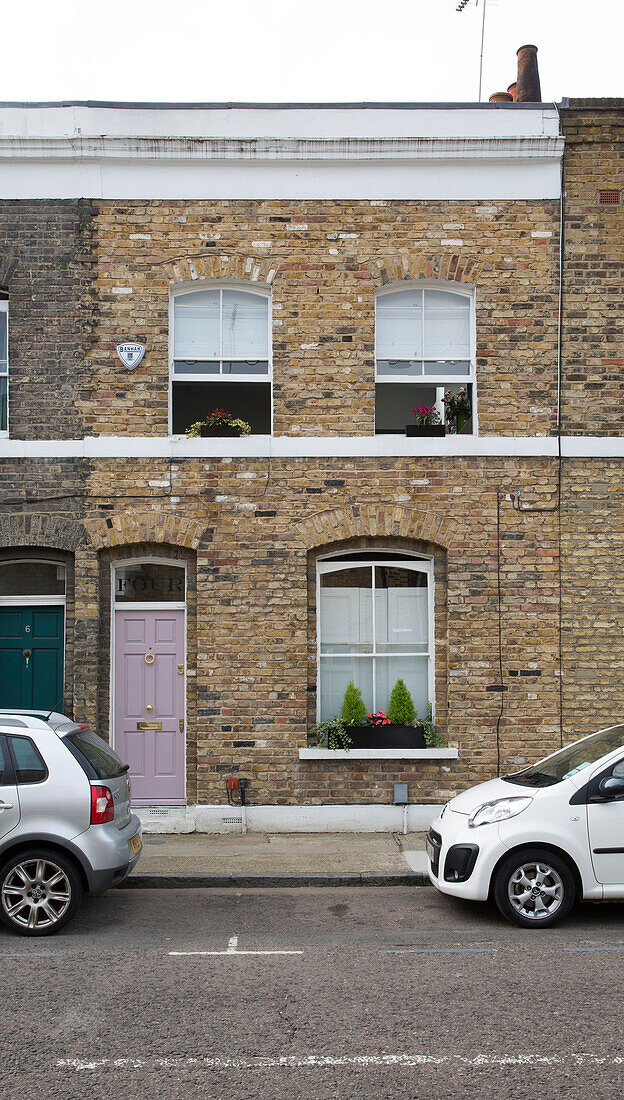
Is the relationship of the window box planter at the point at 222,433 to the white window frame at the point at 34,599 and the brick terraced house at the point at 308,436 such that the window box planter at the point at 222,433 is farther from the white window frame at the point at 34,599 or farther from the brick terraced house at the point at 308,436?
the white window frame at the point at 34,599

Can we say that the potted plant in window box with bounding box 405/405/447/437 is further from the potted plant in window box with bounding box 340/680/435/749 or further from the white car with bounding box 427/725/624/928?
the white car with bounding box 427/725/624/928

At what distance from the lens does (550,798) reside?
24.6 ft

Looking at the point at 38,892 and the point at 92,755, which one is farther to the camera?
the point at 92,755

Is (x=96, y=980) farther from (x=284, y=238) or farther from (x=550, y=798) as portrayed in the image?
(x=284, y=238)

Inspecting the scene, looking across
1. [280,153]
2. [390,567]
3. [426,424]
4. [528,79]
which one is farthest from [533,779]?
[528,79]

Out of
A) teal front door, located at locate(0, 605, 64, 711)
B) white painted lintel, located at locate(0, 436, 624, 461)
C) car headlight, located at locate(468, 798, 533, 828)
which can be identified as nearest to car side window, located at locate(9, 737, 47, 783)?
car headlight, located at locate(468, 798, 533, 828)

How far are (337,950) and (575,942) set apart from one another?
67.6 inches

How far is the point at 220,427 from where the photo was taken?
1108 centimetres

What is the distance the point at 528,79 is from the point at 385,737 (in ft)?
27.3

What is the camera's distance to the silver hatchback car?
23.7ft

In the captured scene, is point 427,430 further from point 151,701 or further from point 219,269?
point 151,701

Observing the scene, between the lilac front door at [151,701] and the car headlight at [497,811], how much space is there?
14.4 ft

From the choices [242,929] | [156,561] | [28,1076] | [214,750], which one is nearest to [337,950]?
[242,929]

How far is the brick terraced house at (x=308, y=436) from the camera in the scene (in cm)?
1090
